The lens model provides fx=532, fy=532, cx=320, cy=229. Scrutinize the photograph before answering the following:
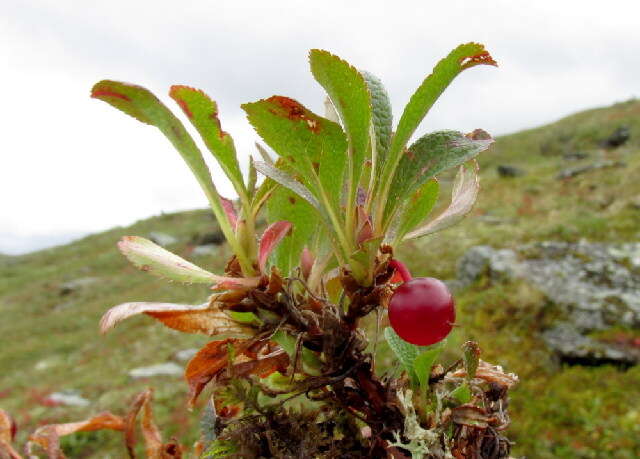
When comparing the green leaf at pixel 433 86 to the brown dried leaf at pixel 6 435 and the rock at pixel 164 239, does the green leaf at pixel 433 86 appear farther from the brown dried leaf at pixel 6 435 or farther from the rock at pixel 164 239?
the rock at pixel 164 239

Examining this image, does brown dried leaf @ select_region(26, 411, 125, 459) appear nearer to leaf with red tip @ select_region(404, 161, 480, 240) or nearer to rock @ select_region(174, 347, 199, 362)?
leaf with red tip @ select_region(404, 161, 480, 240)

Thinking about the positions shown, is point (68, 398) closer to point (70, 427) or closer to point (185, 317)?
point (70, 427)

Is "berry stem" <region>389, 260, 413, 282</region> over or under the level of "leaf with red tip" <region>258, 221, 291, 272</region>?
under

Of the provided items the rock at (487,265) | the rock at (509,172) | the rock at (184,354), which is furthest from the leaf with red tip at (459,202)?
the rock at (509,172)

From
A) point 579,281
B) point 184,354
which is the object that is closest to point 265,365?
point 579,281

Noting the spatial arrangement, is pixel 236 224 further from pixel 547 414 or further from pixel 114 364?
pixel 114 364

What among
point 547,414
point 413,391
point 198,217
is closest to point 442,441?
point 413,391

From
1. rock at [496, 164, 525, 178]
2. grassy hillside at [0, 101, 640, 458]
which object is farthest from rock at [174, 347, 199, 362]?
rock at [496, 164, 525, 178]
